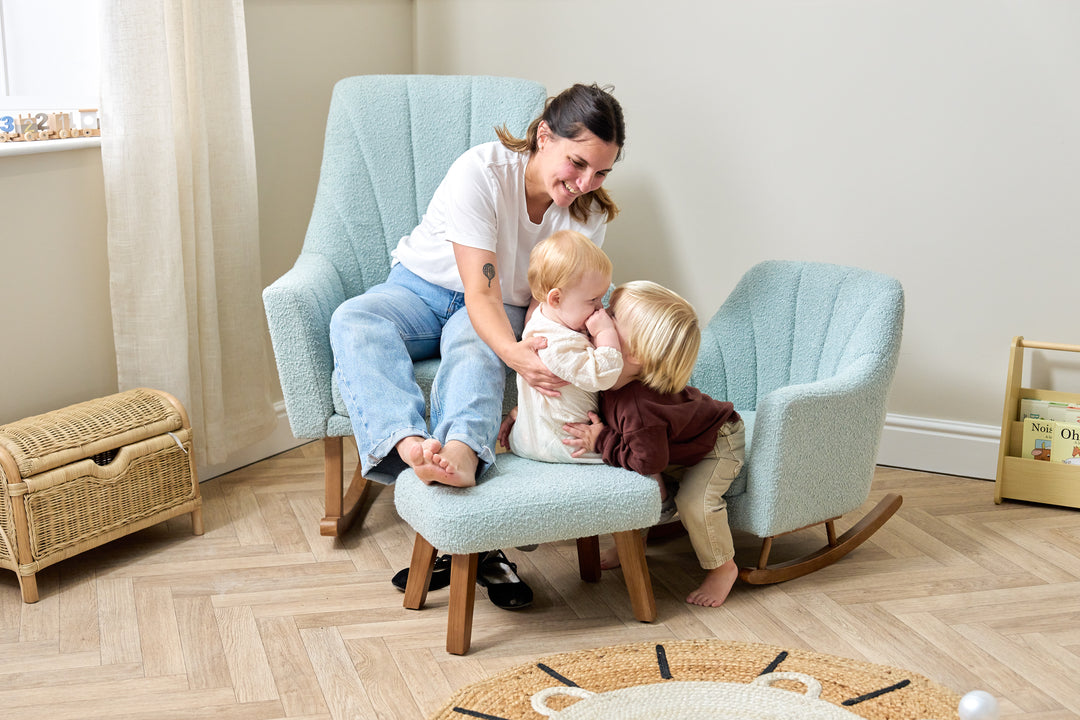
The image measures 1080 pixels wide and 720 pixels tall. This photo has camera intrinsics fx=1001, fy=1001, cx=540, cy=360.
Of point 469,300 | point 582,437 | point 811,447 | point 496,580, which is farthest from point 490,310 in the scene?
point 811,447

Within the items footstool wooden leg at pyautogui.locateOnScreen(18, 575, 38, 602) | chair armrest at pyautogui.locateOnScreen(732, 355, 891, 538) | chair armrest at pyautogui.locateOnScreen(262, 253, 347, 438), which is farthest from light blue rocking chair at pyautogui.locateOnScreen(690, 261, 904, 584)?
footstool wooden leg at pyautogui.locateOnScreen(18, 575, 38, 602)

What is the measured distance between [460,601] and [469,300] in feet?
1.91

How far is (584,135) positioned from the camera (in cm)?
191

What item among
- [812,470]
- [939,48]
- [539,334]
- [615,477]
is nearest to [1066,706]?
[812,470]

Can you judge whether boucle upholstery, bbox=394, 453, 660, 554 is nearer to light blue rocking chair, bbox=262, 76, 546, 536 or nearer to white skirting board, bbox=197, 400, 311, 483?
light blue rocking chair, bbox=262, 76, 546, 536

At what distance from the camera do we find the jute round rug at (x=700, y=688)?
1.56 m

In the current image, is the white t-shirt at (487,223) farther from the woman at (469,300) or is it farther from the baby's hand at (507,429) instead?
the baby's hand at (507,429)

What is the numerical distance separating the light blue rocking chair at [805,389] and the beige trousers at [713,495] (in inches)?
1.8

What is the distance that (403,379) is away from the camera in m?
1.92

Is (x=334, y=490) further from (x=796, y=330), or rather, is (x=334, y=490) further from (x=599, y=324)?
(x=796, y=330)

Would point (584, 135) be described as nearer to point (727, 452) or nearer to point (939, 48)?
point (727, 452)

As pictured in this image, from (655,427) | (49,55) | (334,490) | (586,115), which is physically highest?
(49,55)

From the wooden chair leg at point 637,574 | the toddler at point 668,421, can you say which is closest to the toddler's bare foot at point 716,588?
the toddler at point 668,421

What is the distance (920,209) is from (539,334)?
1.31 meters
